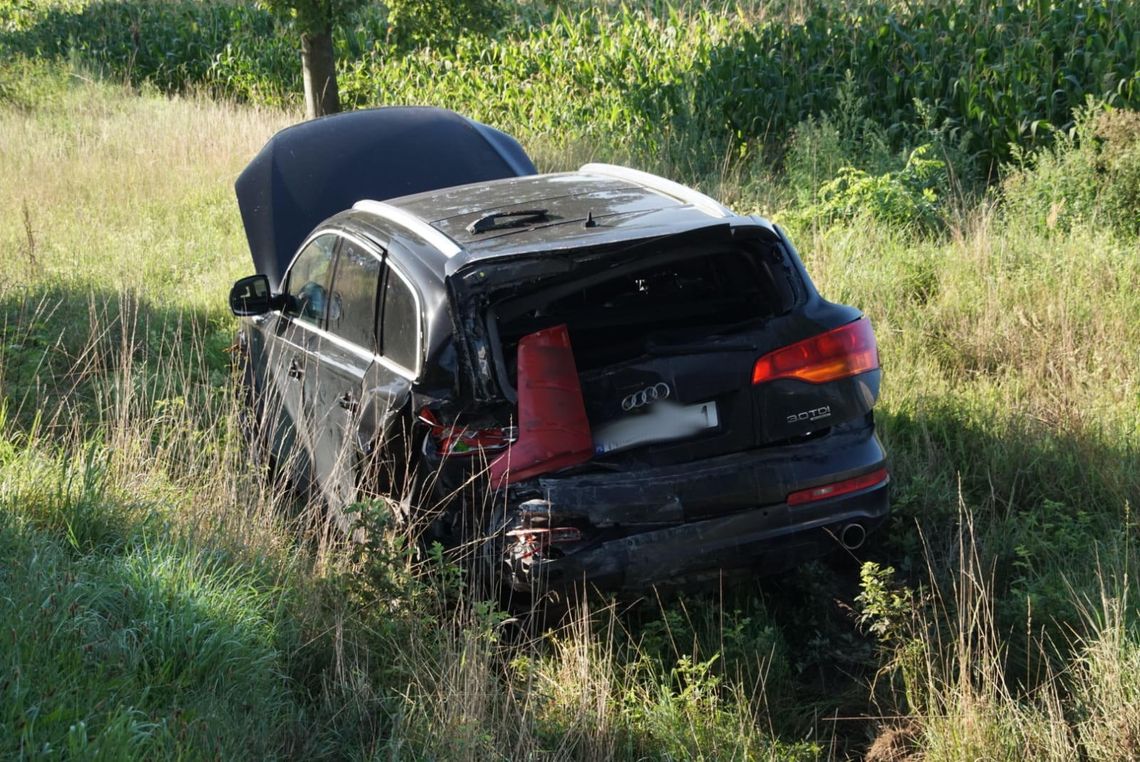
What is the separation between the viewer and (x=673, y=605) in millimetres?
4898

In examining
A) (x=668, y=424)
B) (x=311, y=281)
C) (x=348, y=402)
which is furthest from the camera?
(x=311, y=281)

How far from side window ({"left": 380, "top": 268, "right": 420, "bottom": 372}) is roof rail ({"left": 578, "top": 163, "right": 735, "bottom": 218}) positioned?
1309 millimetres

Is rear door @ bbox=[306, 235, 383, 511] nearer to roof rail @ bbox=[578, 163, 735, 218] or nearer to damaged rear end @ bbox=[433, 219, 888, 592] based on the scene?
damaged rear end @ bbox=[433, 219, 888, 592]

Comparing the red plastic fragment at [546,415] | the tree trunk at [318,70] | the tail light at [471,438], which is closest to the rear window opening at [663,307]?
the red plastic fragment at [546,415]

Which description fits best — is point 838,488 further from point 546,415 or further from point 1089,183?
point 1089,183

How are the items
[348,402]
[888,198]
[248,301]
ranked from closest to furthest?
[348,402]
[248,301]
[888,198]

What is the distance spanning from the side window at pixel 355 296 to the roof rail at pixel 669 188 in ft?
4.45

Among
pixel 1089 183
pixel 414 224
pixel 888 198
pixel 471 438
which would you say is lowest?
pixel 888 198

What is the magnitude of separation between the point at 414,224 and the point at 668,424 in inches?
57.8

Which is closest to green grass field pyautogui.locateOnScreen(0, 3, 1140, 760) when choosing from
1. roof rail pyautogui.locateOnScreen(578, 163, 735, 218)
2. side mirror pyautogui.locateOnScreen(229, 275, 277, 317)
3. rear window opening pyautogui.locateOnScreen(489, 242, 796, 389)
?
side mirror pyautogui.locateOnScreen(229, 275, 277, 317)

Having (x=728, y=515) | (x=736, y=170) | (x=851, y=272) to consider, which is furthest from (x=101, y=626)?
(x=736, y=170)

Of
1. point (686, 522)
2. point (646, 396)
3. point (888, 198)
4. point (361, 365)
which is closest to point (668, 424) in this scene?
point (646, 396)

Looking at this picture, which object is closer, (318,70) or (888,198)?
(888,198)

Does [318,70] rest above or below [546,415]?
below
